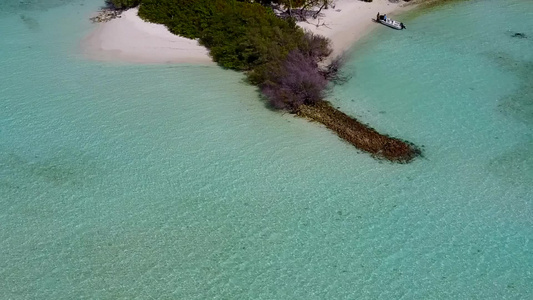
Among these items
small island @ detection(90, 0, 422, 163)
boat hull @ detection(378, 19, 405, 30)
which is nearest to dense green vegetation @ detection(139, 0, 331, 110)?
small island @ detection(90, 0, 422, 163)

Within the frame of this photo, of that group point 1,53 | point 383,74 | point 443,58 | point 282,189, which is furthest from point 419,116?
point 1,53

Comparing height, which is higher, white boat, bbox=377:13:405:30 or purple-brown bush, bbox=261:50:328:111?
white boat, bbox=377:13:405:30

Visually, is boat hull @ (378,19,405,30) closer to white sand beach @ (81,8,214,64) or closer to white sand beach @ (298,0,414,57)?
white sand beach @ (298,0,414,57)

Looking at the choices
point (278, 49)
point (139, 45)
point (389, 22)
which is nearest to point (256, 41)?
point (278, 49)

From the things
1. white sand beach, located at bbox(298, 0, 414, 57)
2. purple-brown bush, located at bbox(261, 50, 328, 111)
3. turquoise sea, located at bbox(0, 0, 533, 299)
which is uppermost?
white sand beach, located at bbox(298, 0, 414, 57)

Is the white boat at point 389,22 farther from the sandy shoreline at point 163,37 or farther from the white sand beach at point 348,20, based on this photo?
the sandy shoreline at point 163,37

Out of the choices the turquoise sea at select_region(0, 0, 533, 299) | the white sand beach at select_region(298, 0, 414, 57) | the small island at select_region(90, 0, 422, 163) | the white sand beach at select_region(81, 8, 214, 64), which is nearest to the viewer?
the turquoise sea at select_region(0, 0, 533, 299)

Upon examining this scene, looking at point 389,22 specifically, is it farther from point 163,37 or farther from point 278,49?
point 163,37
